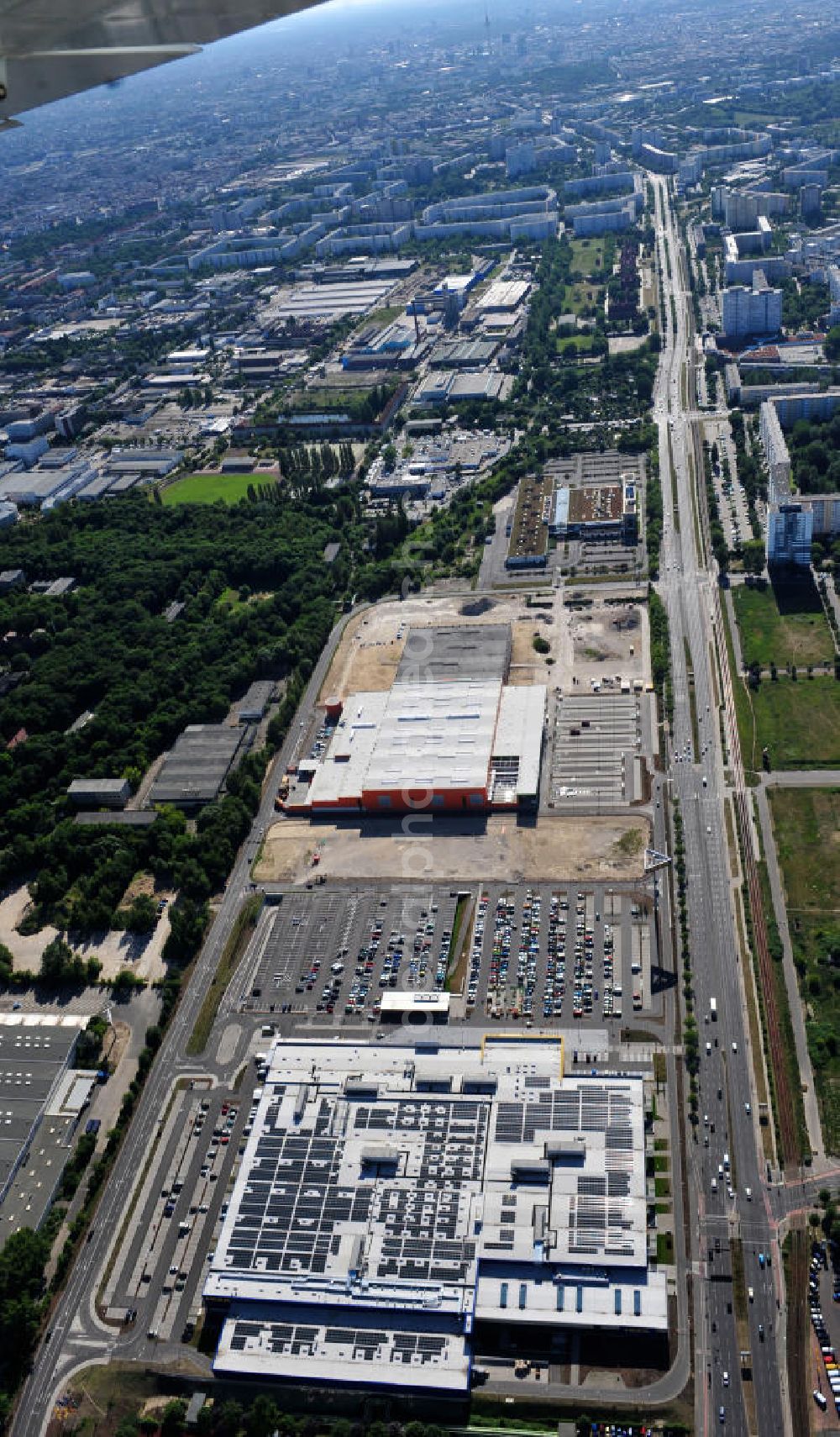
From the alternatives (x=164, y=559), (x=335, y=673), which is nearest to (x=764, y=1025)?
(x=335, y=673)

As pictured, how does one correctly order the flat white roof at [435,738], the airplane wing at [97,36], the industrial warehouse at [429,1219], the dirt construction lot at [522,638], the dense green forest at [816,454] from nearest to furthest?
the airplane wing at [97,36], the industrial warehouse at [429,1219], the flat white roof at [435,738], the dirt construction lot at [522,638], the dense green forest at [816,454]

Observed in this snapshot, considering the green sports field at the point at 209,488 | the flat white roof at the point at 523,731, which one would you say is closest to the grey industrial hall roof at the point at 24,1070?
the flat white roof at the point at 523,731

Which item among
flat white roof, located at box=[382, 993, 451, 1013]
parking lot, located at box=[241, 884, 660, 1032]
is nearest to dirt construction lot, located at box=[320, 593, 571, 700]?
parking lot, located at box=[241, 884, 660, 1032]

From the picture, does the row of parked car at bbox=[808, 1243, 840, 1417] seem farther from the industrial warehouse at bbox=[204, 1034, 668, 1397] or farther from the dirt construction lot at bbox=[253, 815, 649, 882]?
the dirt construction lot at bbox=[253, 815, 649, 882]

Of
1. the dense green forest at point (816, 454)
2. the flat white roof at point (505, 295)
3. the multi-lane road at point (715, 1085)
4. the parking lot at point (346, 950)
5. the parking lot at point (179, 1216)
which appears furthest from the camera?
the flat white roof at point (505, 295)

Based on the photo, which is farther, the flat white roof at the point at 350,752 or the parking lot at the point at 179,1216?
the flat white roof at the point at 350,752

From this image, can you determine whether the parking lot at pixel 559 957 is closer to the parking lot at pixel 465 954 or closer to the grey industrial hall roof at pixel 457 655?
the parking lot at pixel 465 954

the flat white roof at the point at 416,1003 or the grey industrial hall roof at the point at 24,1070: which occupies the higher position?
the flat white roof at the point at 416,1003
